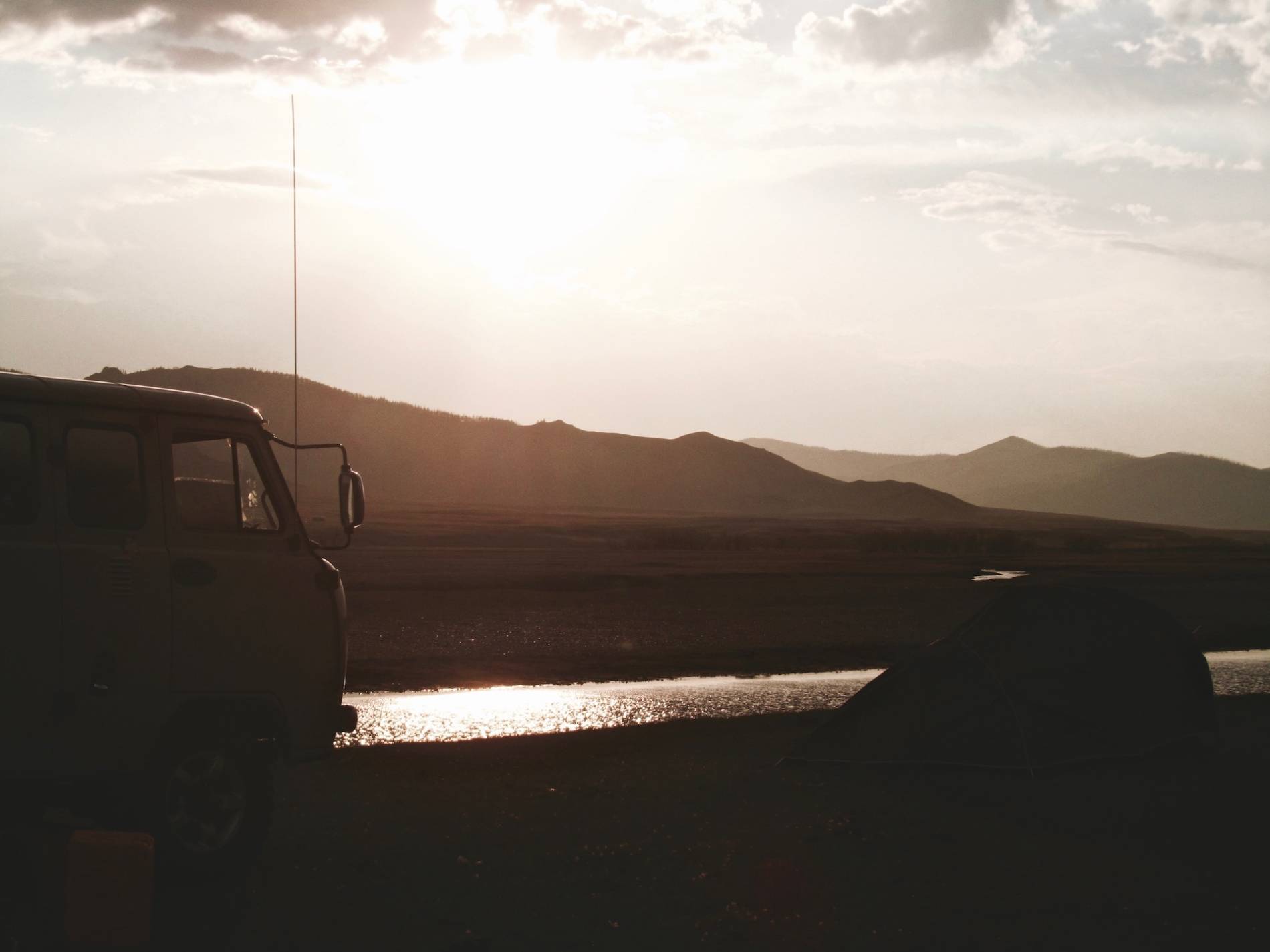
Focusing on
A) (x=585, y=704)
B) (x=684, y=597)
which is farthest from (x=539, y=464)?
(x=585, y=704)

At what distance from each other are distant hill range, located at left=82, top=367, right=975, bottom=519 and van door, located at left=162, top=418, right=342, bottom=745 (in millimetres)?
133721

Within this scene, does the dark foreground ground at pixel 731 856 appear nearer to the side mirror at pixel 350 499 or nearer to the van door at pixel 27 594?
the van door at pixel 27 594

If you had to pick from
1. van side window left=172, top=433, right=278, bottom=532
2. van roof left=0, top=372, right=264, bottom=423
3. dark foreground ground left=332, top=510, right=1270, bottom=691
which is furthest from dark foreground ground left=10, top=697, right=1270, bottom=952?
dark foreground ground left=332, top=510, right=1270, bottom=691

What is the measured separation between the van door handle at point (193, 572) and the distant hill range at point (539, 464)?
134343mm

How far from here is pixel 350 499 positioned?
9156 millimetres

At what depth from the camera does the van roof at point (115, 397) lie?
7.50m

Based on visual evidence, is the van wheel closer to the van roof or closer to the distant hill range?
the van roof

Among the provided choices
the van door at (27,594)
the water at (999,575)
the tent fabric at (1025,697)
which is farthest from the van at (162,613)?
the water at (999,575)

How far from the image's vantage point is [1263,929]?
791 centimetres

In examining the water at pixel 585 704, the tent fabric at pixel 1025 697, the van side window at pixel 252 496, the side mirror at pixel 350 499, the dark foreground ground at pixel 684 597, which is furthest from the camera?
the dark foreground ground at pixel 684 597

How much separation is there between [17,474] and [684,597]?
25.6 meters

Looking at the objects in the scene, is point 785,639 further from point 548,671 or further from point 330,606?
point 330,606

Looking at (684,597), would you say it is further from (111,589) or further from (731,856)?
(111,589)

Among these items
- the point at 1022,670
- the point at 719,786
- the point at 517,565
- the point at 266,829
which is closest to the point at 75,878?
the point at 266,829
